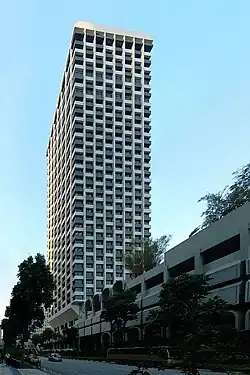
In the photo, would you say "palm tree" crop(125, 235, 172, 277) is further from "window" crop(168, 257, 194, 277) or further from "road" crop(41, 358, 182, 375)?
"road" crop(41, 358, 182, 375)

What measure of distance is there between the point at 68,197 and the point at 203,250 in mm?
91779

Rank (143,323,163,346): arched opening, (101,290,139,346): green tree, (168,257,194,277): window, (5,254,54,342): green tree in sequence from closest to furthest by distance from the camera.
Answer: (143,323,163,346): arched opening
(5,254,54,342): green tree
(168,257,194,277): window
(101,290,139,346): green tree

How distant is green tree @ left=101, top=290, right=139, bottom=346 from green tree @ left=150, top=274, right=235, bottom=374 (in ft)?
209

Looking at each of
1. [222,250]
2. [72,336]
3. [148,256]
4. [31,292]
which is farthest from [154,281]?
[72,336]

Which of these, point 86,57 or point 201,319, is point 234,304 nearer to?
point 201,319

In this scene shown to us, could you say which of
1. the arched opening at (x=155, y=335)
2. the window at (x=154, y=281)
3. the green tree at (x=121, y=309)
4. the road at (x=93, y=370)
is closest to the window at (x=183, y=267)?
the window at (x=154, y=281)

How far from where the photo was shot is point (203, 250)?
178 feet

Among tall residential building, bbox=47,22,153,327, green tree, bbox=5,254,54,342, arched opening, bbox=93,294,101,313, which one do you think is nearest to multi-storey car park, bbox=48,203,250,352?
green tree, bbox=5,254,54,342

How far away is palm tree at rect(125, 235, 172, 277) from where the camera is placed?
10281cm

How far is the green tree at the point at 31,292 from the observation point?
126 feet

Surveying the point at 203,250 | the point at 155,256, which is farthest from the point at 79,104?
the point at 203,250

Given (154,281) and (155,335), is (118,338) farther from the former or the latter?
(155,335)

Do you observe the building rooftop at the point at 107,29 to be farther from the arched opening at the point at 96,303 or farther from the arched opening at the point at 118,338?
the arched opening at the point at 118,338

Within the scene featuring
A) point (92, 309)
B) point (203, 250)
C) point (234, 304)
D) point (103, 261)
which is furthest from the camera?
point (103, 261)
